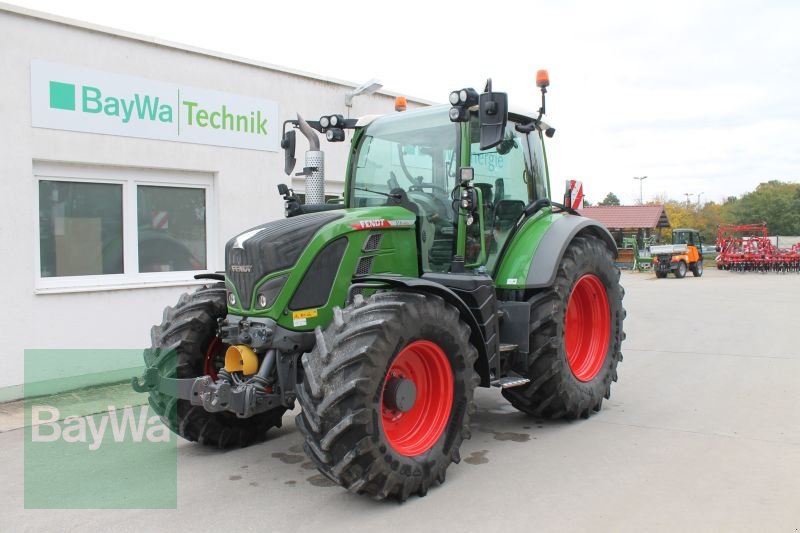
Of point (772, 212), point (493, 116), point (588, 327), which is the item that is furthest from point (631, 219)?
point (493, 116)

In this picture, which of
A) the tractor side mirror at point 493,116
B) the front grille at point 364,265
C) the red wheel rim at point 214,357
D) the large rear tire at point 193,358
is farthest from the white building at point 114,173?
the tractor side mirror at point 493,116

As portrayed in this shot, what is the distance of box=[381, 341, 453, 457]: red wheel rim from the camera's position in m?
4.27

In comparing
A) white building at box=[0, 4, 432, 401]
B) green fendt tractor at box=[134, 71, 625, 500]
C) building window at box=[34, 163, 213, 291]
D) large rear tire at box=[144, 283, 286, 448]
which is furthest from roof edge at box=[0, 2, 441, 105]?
large rear tire at box=[144, 283, 286, 448]

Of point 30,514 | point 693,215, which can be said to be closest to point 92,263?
point 30,514

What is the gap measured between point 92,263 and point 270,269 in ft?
13.8

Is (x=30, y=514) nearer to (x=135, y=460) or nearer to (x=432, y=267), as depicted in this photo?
(x=135, y=460)

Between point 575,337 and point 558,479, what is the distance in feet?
6.86

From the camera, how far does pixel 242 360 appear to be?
4395mm

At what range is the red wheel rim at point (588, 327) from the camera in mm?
6198

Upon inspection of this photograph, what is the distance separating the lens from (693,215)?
6469 cm

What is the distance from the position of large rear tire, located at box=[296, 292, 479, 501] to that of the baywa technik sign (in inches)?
190

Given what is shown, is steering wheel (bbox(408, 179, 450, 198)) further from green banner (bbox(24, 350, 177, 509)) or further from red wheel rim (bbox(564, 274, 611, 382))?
green banner (bbox(24, 350, 177, 509))

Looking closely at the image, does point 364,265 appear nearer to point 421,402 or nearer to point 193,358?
point 421,402

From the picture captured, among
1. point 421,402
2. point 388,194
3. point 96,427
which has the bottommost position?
point 96,427
